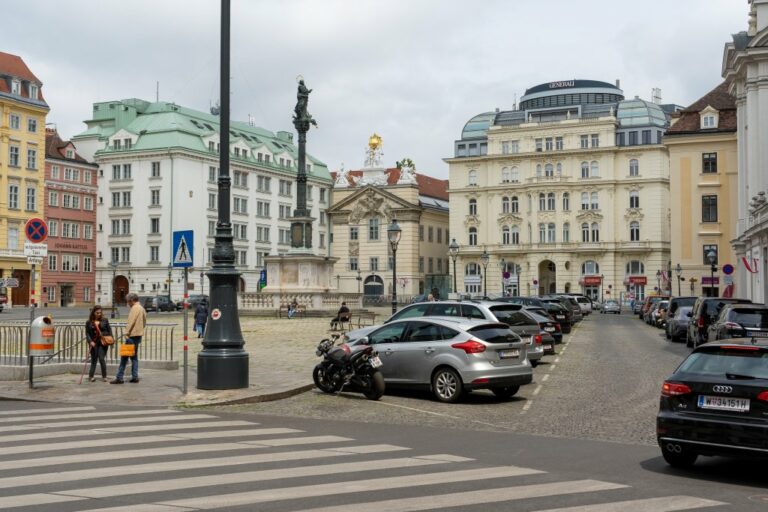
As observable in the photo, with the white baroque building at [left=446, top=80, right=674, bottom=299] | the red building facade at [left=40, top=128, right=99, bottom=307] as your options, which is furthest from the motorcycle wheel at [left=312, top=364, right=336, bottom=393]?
the white baroque building at [left=446, top=80, right=674, bottom=299]

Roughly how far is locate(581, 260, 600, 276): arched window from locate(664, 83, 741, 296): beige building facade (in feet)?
77.6

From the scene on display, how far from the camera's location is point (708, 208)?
67.4 metres

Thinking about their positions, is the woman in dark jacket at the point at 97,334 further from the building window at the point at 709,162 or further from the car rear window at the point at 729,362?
the building window at the point at 709,162

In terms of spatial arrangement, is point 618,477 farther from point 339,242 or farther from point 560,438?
point 339,242

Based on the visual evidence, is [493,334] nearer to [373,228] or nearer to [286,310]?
[286,310]

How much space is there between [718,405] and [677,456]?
0.90 metres

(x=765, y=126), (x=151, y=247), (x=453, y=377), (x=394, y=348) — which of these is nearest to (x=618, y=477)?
(x=453, y=377)

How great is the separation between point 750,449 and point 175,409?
9.36 metres

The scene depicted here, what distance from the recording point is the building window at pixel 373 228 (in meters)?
106

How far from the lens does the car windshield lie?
23141 millimetres

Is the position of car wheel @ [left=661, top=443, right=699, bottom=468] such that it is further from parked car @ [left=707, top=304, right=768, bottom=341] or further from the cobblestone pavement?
parked car @ [left=707, top=304, right=768, bottom=341]

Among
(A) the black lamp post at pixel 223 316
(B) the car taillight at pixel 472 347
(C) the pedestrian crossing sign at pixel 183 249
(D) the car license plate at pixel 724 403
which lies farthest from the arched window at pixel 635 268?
(D) the car license plate at pixel 724 403

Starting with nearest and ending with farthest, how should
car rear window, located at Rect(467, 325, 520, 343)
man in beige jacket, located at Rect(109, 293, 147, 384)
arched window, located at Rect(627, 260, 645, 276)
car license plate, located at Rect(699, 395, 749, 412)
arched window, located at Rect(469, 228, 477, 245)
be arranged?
car license plate, located at Rect(699, 395, 749, 412), car rear window, located at Rect(467, 325, 520, 343), man in beige jacket, located at Rect(109, 293, 147, 384), arched window, located at Rect(627, 260, 645, 276), arched window, located at Rect(469, 228, 477, 245)

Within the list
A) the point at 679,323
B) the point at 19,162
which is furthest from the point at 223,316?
the point at 19,162
